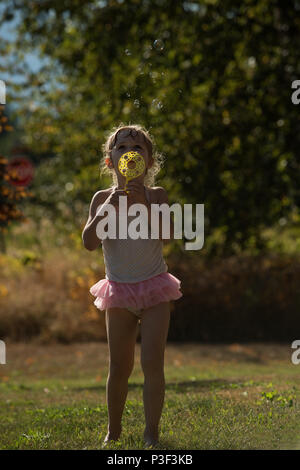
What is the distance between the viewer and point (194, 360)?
10.2 m

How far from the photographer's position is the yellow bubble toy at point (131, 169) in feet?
13.1

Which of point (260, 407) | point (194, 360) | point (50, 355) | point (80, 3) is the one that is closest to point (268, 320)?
point (194, 360)

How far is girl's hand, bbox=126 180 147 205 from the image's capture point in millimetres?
3986

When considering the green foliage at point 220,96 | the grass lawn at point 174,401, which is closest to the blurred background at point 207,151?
the green foliage at point 220,96

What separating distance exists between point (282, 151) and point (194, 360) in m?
4.26

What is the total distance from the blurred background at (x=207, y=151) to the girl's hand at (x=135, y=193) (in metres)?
7.46

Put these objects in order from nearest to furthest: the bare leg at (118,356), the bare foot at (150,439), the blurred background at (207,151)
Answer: the bare foot at (150,439), the bare leg at (118,356), the blurred background at (207,151)

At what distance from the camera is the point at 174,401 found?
5668 mm

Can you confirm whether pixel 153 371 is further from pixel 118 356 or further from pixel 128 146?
pixel 128 146

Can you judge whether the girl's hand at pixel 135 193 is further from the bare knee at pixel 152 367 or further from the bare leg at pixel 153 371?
the bare knee at pixel 152 367

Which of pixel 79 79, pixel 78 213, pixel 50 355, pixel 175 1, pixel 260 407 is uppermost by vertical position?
pixel 175 1

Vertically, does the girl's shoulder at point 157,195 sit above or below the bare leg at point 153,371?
above

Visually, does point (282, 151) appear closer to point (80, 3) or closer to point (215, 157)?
point (215, 157)
